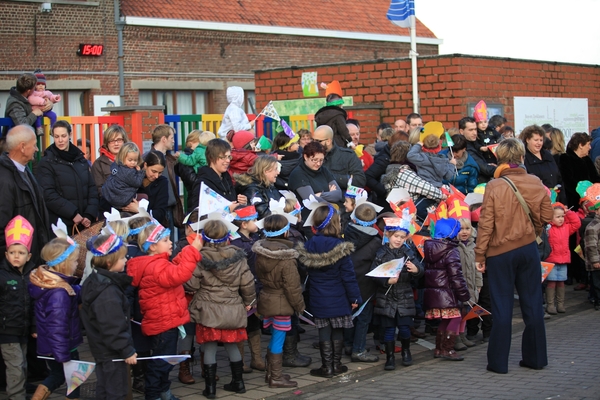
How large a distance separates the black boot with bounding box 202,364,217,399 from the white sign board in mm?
11055

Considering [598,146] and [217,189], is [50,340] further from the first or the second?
[598,146]

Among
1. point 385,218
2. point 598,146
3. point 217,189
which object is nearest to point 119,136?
point 217,189

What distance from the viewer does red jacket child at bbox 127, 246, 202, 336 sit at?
6766 mm

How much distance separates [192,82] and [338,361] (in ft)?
72.9

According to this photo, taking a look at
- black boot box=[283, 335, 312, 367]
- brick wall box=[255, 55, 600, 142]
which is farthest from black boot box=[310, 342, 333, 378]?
brick wall box=[255, 55, 600, 142]

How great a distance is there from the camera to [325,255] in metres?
7.77

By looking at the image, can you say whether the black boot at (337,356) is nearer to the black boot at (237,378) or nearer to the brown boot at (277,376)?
the brown boot at (277,376)

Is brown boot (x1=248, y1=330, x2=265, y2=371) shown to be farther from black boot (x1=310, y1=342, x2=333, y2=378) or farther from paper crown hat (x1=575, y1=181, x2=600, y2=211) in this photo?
paper crown hat (x1=575, y1=181, x2=600, y2=211)

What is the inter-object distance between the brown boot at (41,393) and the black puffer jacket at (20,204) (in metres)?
1.16

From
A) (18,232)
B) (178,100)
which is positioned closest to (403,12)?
(18,232)

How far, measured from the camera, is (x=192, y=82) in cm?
2919

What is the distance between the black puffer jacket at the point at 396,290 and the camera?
8.17m

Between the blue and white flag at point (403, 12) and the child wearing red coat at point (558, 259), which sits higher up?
the blue and white flag at point (403, 12)

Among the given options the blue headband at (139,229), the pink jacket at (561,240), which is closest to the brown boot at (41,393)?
the blue headband at (139,229)
